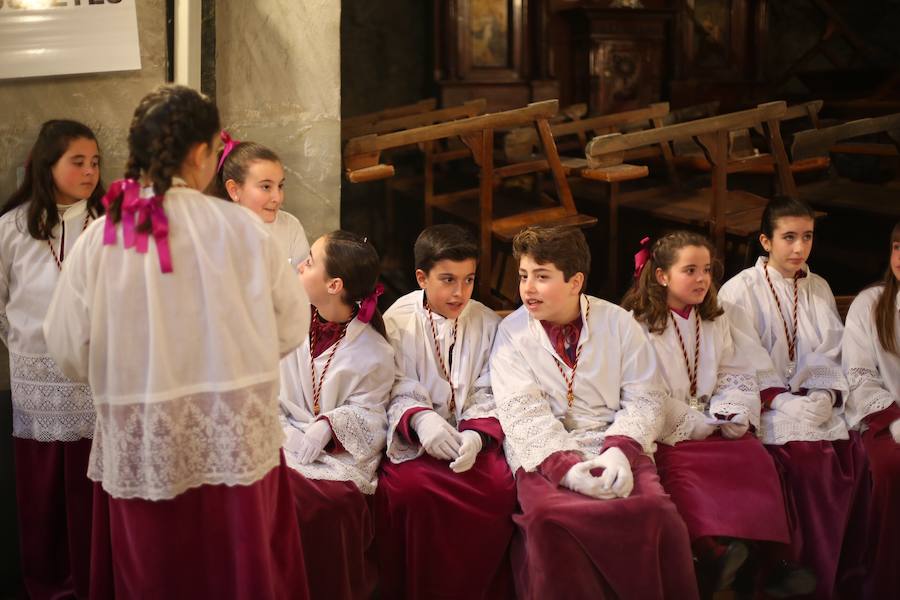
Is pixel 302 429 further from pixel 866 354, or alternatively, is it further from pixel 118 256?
pixel 866 354

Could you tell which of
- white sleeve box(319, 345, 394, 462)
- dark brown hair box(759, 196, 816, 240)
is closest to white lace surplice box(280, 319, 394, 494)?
white sleeve box(319, 345, 394, 462)

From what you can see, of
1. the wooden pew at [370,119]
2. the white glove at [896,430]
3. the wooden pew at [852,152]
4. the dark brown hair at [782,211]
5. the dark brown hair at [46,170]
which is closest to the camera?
the dark brown hair at [46,170]

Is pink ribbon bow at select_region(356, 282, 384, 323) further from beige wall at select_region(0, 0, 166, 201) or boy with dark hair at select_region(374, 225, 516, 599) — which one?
beige wall at select_region(0, 0, 166, 201)

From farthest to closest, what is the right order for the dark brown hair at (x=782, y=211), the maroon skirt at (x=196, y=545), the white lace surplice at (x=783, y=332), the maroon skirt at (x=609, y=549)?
the dark brown hair at (x=782, y=211)
the white lace surplice at (x=783, y=332)
the maroon skirt at (x=609, y=549)
the maroon skirt at (x=196, y=545)

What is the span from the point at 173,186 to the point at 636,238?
16.1 ft

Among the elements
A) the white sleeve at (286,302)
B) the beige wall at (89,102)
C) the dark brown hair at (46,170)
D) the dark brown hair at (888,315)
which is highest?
the beige wall at (89,102)

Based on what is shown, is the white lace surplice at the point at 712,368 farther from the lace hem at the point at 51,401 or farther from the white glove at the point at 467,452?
the lace hem at the point at 51,401

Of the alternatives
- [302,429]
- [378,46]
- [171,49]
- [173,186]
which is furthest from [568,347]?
[378,46]

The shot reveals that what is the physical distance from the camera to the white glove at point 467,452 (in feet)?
9.51

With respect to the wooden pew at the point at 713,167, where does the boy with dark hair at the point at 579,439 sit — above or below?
below

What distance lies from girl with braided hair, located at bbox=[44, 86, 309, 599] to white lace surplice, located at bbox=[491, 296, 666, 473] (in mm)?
917

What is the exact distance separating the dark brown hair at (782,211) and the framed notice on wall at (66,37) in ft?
7.80

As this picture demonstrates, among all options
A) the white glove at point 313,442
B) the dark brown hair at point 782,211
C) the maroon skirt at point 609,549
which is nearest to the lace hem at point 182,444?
the white glove at point 313,442

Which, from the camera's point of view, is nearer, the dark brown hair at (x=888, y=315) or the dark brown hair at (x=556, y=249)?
the dark brown hair at (x=556, y=249)
